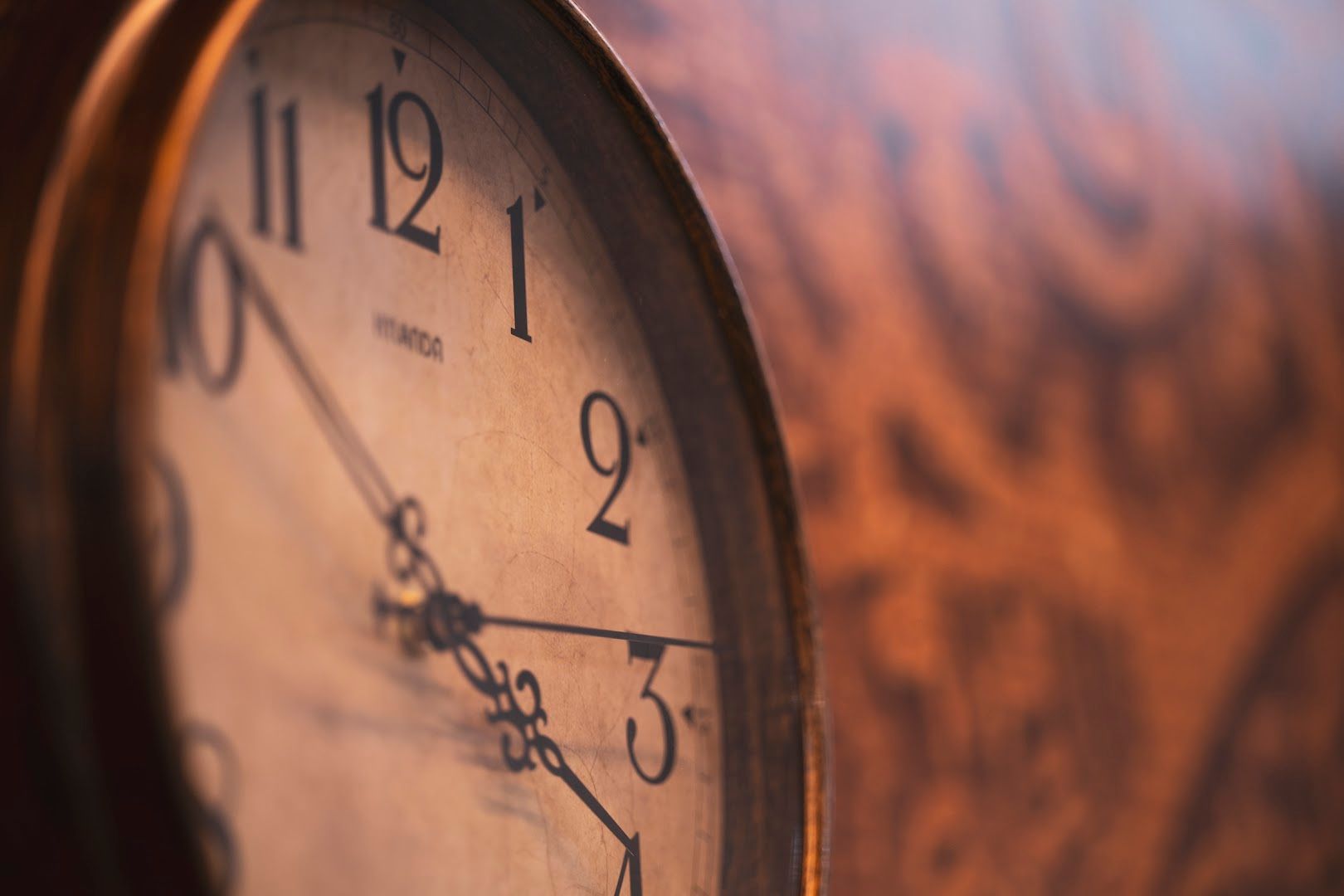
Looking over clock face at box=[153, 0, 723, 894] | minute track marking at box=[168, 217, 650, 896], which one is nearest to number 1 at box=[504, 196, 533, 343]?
clock face at box=[153, 0, 723, 894]

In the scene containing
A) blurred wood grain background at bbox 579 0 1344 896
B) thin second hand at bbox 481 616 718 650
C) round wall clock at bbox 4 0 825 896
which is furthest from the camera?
blurred wood grain background at bbox 579 0 1344 896

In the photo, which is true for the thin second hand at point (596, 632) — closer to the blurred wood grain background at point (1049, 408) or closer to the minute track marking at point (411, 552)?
the minute track marking at point (411, 552)

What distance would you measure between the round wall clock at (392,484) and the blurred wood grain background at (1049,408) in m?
0.27

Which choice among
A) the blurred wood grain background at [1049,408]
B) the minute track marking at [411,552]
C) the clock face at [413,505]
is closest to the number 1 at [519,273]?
the clock face at [413,505]

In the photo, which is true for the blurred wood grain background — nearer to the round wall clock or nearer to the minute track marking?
the round wall clock

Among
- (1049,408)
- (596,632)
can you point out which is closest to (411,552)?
(596,632)

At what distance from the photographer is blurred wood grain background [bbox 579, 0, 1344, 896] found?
2.94 feet

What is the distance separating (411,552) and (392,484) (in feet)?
0.08

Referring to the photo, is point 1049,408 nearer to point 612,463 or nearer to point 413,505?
point 612,463

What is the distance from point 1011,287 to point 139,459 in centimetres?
95

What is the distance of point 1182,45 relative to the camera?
1.44m

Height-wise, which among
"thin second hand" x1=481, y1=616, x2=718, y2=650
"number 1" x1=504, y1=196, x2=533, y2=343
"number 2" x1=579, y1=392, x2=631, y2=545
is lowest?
"thin second hand" x1=481, y1=616, x2=718, y2=650

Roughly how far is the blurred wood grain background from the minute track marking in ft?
1.41

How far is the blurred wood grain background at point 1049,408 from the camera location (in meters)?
0.90
